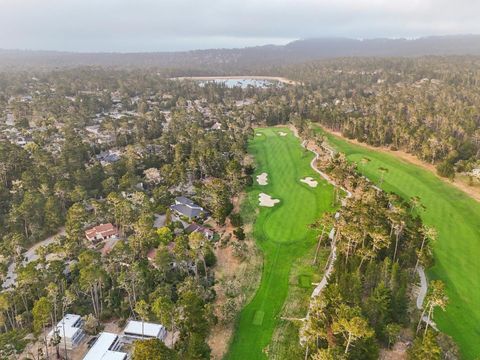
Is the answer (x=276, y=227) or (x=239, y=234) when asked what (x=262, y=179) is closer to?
(x=276, y=227)

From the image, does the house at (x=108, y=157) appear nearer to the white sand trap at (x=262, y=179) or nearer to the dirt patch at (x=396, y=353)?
the white sand trap at (x=262, y=179)

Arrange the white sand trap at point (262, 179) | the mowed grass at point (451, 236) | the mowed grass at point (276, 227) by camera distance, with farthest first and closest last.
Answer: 1. the white sand trap at point (262, 179)
2. the mowed grass at point (451, 236)
3. the mowed grass at point (276, 227)

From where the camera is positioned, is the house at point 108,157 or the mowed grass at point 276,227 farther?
the house at point 108,157

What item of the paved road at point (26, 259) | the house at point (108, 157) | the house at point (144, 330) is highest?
the house at point (108, 157)

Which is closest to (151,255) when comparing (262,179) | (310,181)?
(262,179)

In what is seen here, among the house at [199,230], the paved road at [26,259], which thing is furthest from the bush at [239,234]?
the paved road at [26,259]

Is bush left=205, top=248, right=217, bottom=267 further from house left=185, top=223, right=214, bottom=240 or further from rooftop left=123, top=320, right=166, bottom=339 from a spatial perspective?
rooftop left=123, top=320, right=166, bottom=339

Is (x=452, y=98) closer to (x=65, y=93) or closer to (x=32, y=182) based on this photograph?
(x=32, y=182)
